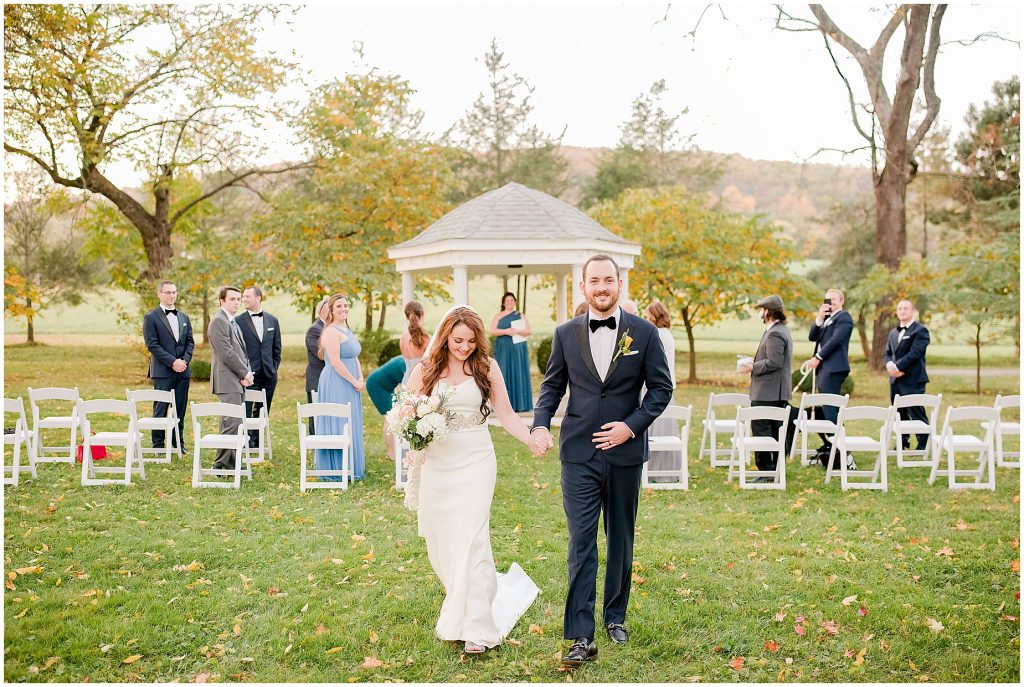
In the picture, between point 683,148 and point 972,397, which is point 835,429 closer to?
point 972,397

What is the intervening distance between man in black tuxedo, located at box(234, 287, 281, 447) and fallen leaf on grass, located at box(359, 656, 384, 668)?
21.7 ft

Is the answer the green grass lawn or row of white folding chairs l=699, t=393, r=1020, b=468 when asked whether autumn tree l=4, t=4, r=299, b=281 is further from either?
row of white folding chairs l=699, t=393, r=1020, b=468

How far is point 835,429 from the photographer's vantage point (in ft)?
31.3

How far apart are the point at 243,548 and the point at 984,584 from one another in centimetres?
540

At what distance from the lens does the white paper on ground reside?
206 inches

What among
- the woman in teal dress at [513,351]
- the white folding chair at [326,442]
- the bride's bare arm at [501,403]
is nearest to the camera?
the bride's bare arm at [501,403]

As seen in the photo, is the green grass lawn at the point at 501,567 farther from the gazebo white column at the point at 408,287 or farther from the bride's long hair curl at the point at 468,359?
the gazebo white column at the point at 408,287

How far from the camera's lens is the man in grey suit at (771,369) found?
9.77m

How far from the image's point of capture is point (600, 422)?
4805 mm

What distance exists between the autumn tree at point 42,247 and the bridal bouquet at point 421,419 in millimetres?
22885

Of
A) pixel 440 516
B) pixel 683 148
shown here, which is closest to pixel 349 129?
pixel 440 516

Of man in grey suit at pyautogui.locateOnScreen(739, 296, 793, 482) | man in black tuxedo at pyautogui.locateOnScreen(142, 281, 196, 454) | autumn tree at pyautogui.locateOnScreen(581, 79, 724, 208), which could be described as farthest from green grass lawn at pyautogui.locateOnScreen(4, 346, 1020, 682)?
autumn tree at pyautogui.locateOnScreen(581, 79, 724, 208)

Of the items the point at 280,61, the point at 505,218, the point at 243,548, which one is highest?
the point at 280,61

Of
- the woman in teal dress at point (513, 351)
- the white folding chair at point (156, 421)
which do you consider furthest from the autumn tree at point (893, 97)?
the white folding chair at point (156, 421)
